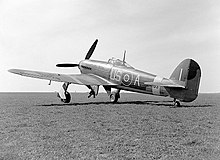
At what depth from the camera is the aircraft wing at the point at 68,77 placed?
1789cm

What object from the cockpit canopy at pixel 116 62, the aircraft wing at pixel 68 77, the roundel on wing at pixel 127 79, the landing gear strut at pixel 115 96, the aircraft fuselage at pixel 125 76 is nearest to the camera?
the aircraft fuselage at pixel 125 76

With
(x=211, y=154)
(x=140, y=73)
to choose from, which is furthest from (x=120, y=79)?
(x=211, y=154)

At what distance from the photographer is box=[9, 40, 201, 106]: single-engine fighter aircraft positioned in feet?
50.3

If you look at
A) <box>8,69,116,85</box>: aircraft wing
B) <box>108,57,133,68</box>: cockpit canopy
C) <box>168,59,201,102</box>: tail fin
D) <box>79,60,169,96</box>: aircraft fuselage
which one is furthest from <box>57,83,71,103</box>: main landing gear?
<box>168,59,201,102</box>: tail fin

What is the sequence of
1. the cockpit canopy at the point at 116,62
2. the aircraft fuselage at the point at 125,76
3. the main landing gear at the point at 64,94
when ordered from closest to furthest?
the aircraft fuselage at the point at 125,76 < the main landing gear at the point at 64,94 < the cockpit canopy at the point at 116,62

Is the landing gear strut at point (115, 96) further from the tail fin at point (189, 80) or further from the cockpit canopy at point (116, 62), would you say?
the tail fin at point (189, 80)

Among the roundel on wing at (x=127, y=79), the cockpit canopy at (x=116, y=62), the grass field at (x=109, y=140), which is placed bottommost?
the grass field at (x=109, y=140)

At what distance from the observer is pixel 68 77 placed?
19.6m

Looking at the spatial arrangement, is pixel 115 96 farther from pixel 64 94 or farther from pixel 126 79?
pixel 64 94

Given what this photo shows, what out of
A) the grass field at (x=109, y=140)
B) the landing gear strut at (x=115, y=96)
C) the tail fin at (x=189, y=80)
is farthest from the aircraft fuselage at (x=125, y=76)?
the grass field at (x=109, y=140)

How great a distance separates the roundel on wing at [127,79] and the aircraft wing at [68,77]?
143 cm

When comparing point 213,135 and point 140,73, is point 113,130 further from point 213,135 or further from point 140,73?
point 140,73

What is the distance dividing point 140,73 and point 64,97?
5.25m

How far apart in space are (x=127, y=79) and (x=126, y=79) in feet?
0.41
